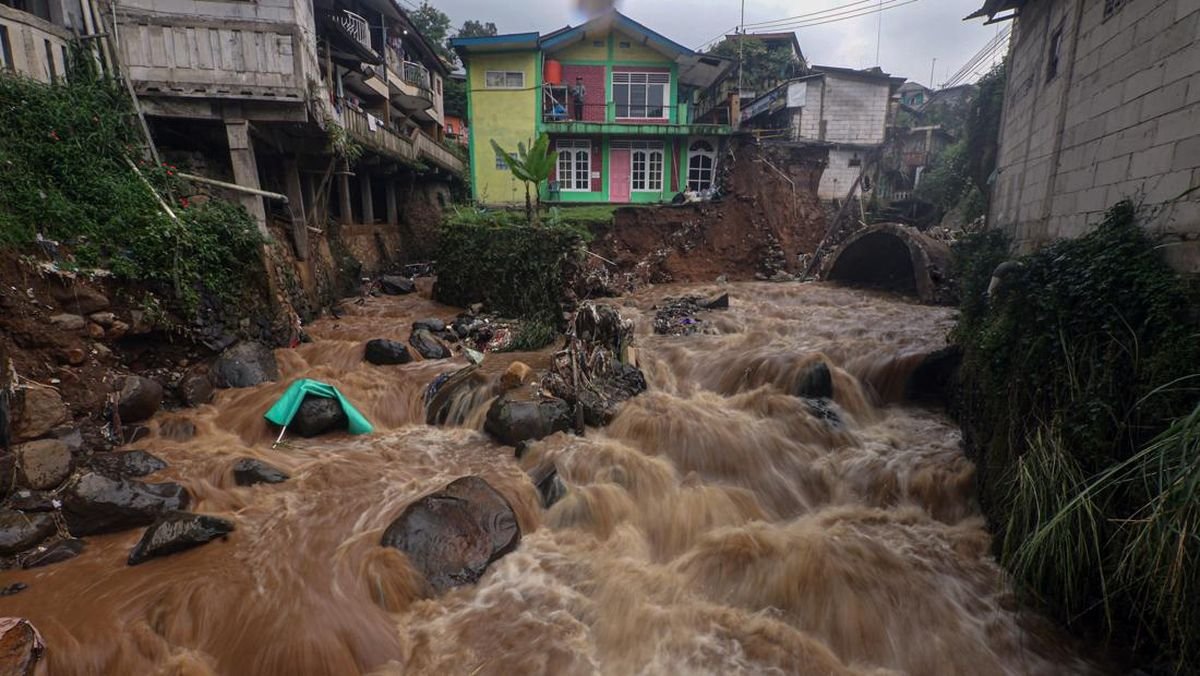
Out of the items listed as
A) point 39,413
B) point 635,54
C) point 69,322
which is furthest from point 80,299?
point 635,54

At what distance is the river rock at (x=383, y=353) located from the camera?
33.5ft

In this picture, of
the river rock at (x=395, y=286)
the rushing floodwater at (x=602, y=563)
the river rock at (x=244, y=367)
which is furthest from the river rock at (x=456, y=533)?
the river rock at (x=395, y=286)

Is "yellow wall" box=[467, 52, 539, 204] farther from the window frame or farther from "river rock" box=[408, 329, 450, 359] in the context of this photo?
"river rock" box=[408, 329, 450, 359]

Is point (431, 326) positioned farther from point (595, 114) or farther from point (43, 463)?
point (595, 114)

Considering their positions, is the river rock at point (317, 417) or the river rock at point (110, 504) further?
the river rock at point (317, 417)

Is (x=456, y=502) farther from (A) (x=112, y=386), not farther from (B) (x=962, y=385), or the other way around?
(B) (x=962, y=385)

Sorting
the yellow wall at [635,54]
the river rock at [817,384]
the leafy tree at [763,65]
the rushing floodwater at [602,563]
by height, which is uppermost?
the leafy tree at [763,65]

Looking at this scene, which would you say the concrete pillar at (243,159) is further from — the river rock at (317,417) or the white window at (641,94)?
the white window at (641,94)

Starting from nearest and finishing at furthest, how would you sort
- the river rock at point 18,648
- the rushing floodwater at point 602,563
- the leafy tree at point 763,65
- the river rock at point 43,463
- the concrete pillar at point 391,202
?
the river rock at point 18,648
the rushing floodwater at point 602,563
the river rock at point 43,463
the concrete pillar at point 391,202
the leafy tree at point 763,65

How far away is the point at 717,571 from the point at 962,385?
15.7 feet

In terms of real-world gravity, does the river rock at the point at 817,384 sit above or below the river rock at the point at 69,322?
below

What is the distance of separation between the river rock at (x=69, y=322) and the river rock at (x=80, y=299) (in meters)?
0.10

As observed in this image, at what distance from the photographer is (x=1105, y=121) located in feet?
21.1

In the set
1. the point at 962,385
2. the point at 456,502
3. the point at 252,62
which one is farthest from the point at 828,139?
the point at 456,502
